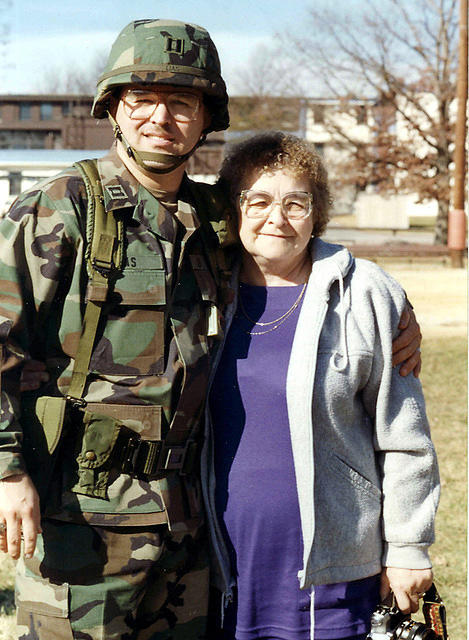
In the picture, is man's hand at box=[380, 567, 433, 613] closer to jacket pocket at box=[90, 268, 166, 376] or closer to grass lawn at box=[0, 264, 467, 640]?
jacket pocket at box=[90, 268, 166, 376]

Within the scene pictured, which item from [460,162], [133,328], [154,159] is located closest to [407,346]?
[133,328]

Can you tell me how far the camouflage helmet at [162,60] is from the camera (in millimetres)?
2654

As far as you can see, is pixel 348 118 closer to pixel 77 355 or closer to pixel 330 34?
pixel 330 34

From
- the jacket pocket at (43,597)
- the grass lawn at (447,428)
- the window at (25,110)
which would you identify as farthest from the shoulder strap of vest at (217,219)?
the window at (25,110)

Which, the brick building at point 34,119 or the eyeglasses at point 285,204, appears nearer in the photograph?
the eyeglasses at point 285,204

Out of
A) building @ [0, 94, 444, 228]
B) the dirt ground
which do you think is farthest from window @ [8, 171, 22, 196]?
the dirt ground

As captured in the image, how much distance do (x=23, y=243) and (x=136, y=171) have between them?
444 millimetres

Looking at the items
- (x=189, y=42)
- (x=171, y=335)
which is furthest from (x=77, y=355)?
(x=189, y=42)

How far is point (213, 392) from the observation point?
2723mm

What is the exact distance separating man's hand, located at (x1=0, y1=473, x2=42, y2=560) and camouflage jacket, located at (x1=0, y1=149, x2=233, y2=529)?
42mm

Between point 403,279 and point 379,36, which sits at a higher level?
point 379,36

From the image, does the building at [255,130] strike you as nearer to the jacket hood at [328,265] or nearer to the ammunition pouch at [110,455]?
the jacket hood at [328,265]

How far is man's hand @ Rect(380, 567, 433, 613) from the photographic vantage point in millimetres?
2707

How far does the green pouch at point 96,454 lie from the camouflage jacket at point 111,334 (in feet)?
0.06
